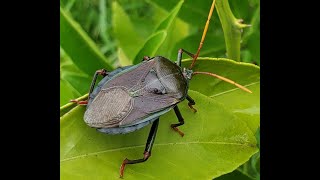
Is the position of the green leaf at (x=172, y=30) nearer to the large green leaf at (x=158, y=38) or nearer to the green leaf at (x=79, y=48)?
the large green leaf at (x=158, y=38)

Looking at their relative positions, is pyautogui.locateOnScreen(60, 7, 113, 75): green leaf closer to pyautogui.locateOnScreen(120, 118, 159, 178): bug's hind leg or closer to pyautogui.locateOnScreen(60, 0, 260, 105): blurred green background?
pyautogui.locateOnScreen(60, 0, 260, 105): blurred green background

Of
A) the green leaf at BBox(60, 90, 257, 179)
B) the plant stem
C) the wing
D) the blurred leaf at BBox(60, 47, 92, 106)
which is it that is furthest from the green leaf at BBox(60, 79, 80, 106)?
the plant stem

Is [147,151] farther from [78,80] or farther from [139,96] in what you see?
[78,80]

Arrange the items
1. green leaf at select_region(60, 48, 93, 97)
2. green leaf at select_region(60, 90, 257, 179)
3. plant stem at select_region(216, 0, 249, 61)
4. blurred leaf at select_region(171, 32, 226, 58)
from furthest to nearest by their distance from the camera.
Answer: blurred leaf at select_region(171, 32, 226, 58)
green leaf at select_region(60, 48, 93, 97)
plant stem at select_region(216, 0, 249, 61)
green leaf at select_region(60, 90, 257, 179)

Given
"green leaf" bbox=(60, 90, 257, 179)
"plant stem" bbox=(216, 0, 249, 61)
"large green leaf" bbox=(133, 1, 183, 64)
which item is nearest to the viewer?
"green leaf" bbox=(60, 90, 257, 179)

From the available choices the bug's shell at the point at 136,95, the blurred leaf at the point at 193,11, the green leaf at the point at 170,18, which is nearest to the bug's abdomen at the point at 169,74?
the bug's shell at the point at 136,95

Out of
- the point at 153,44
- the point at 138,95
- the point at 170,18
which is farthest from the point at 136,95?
the point at 170,18

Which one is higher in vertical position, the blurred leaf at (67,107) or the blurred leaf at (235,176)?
the blurred leaf at (67,107)
